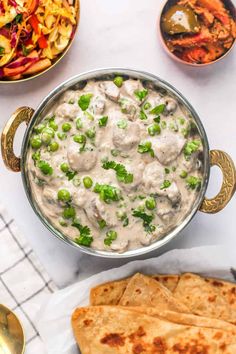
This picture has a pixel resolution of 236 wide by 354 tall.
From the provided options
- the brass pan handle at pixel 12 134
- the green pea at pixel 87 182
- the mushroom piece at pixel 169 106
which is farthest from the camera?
the mushroom piece at pixel 169 106

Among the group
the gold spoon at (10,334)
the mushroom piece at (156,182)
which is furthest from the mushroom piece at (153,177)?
the gold spoon at (10,334)

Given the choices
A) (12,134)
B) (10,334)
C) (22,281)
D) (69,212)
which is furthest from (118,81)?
(10,334)

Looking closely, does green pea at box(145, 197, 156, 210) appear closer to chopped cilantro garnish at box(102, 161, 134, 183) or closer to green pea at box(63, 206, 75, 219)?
chopped cilantro garnish at box(102, 161, 134, 183)

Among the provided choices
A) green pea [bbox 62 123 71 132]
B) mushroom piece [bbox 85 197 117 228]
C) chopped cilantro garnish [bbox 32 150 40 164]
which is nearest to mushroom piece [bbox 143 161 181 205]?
mushroom piece [bbox 85 197 117 228]

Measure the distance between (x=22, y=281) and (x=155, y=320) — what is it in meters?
0.83

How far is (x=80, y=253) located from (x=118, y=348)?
60 centimetres

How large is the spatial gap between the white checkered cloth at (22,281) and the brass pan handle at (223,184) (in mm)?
1038

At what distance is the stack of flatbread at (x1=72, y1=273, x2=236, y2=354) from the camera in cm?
360

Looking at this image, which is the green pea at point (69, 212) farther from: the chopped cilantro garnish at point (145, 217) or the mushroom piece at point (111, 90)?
the mushroom piece at point (111, 90)

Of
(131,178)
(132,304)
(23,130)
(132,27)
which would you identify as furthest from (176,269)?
(132,27)

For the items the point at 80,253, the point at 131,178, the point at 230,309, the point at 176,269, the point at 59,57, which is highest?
the point at 59,57

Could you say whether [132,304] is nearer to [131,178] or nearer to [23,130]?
[131,178]

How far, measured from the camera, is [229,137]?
395 centimetres

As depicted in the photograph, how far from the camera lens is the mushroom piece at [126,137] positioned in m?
3.46
